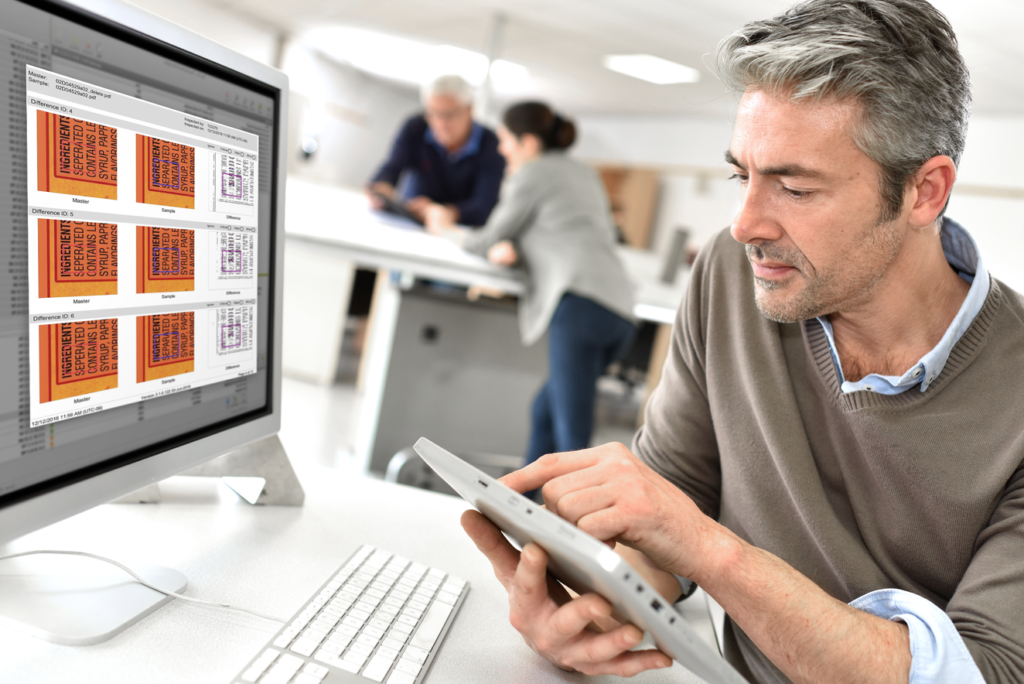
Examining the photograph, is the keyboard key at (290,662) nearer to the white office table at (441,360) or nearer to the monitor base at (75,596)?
the monitor base at (75,596)

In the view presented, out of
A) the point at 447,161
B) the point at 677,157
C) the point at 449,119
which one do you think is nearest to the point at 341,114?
the point at 677,157

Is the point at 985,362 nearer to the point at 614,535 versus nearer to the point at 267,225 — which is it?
the point at 614,535

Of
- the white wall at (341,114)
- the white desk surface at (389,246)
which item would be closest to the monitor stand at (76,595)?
the white desk surface at (389,246)

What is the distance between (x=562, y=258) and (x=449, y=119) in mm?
1176

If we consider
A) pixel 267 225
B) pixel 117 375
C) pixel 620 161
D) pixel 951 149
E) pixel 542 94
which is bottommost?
pixel 117 375

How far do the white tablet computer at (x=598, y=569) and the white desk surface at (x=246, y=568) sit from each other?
5.6 inches

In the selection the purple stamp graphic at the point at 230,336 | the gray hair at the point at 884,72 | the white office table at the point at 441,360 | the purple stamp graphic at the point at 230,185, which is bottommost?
the white office table at the point at 441,360

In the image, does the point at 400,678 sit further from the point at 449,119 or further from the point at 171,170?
the point at 449,119

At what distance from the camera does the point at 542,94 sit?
8.40 meters

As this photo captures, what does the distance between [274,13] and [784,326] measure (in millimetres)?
6866

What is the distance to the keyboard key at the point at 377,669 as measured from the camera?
1.71ft

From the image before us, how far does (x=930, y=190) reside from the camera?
821mm

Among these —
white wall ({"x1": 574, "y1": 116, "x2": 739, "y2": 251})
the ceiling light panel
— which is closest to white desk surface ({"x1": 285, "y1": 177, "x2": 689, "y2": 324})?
the ceiling light panel

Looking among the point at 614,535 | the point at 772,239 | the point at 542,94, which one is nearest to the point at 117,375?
the point at 614,535
